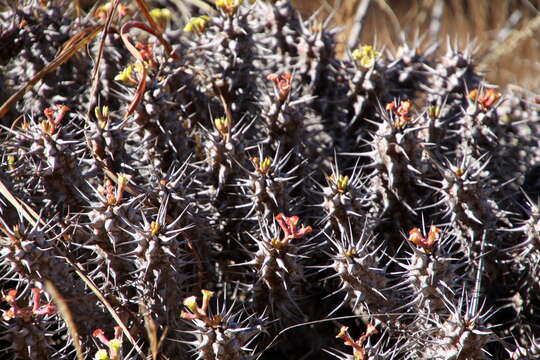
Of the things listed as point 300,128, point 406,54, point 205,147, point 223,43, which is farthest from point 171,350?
point 406,54

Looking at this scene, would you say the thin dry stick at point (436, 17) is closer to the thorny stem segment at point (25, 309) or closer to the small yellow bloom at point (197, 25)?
the small yellow bloom at point (197, 25)

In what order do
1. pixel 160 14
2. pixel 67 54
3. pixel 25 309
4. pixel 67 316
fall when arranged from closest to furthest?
pixel 67 316
pixel 25 309
pixel 67 54
pixel 160 14

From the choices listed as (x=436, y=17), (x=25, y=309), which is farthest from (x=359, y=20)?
(x=25, y=309)

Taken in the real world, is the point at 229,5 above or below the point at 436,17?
above

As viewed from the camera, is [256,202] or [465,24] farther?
[465,24]

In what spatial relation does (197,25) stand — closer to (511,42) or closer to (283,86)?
(283,86)

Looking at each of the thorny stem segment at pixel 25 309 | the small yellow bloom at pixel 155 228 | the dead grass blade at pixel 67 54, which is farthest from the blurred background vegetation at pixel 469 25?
the thorny stem segment at pixel 25 309

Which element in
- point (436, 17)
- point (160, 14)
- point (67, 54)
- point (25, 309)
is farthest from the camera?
point (436, 17)

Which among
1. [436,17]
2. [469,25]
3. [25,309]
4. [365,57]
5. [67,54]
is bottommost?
[469,25]

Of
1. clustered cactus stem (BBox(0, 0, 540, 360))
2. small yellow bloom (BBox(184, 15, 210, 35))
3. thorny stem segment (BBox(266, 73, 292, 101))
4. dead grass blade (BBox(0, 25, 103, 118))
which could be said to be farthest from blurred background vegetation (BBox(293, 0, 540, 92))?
dead grass blade (BBox(0, 25, 103, 118))

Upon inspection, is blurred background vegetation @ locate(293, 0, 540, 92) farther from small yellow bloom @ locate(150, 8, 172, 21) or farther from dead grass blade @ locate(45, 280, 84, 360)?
dead grass blade @ locate(45, 280, 84, 360)
